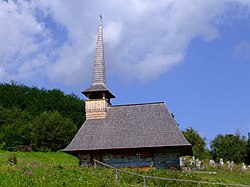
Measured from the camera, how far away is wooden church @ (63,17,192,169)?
94.7 feet

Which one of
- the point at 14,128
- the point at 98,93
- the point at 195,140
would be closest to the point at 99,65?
the point at 98,93

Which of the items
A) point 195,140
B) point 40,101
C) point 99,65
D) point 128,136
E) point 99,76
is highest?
point 40,101

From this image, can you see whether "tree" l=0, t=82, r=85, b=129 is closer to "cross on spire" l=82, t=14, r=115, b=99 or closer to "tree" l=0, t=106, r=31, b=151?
"tree" l=0, t=106, r=31, b=151

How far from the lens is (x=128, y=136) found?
1172 inches

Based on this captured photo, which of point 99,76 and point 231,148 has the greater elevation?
point 99,76

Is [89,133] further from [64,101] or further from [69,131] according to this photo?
[64,101]

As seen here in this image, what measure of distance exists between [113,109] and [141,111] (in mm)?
2155

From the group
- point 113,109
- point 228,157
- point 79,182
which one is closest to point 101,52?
point 113,109

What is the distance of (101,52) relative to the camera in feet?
116

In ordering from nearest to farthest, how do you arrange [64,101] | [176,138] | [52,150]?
[176,138] → [52,150] → [64,101]

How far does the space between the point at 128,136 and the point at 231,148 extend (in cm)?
2538

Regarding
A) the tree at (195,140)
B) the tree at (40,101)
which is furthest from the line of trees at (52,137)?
the tree at (40,101)

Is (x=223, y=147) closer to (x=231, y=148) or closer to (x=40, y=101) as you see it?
(x=231, y=148)

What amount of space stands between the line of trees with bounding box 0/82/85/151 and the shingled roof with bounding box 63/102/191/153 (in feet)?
62.9
